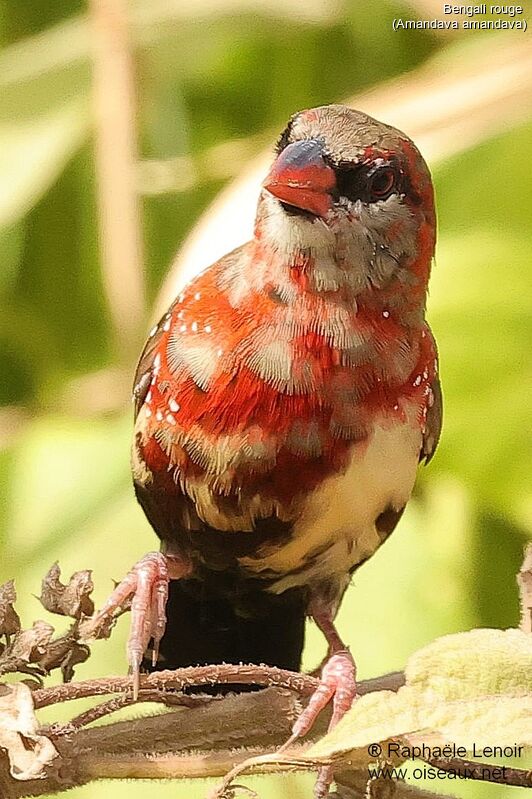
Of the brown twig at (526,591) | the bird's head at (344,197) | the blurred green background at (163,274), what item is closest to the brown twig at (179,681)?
the brown twig at (526,591)

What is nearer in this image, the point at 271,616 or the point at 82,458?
the point at 271,616

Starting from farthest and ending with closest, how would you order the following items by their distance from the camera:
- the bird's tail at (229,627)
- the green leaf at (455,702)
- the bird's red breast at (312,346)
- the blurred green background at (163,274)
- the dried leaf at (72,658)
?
the blurred green background at (163,274), the bird's tail at (229,627), the bird's red breast at (312,346), the dried leaf at (72,658), the green leaf at (455,702)

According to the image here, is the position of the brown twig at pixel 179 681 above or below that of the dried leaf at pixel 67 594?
below

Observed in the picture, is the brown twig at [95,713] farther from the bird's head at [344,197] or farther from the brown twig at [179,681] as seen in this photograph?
the bird's head at [344,197]

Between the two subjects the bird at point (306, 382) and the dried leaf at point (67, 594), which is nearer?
the dried leaf at point (67, 594)

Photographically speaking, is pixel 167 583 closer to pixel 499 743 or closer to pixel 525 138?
pixel 499 743

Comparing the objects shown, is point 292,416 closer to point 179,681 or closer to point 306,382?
point 306,382

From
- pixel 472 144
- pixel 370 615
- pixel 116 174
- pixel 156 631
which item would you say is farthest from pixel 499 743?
pixel 116 174

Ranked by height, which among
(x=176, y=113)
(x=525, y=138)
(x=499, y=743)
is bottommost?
(x=499, y=743)
